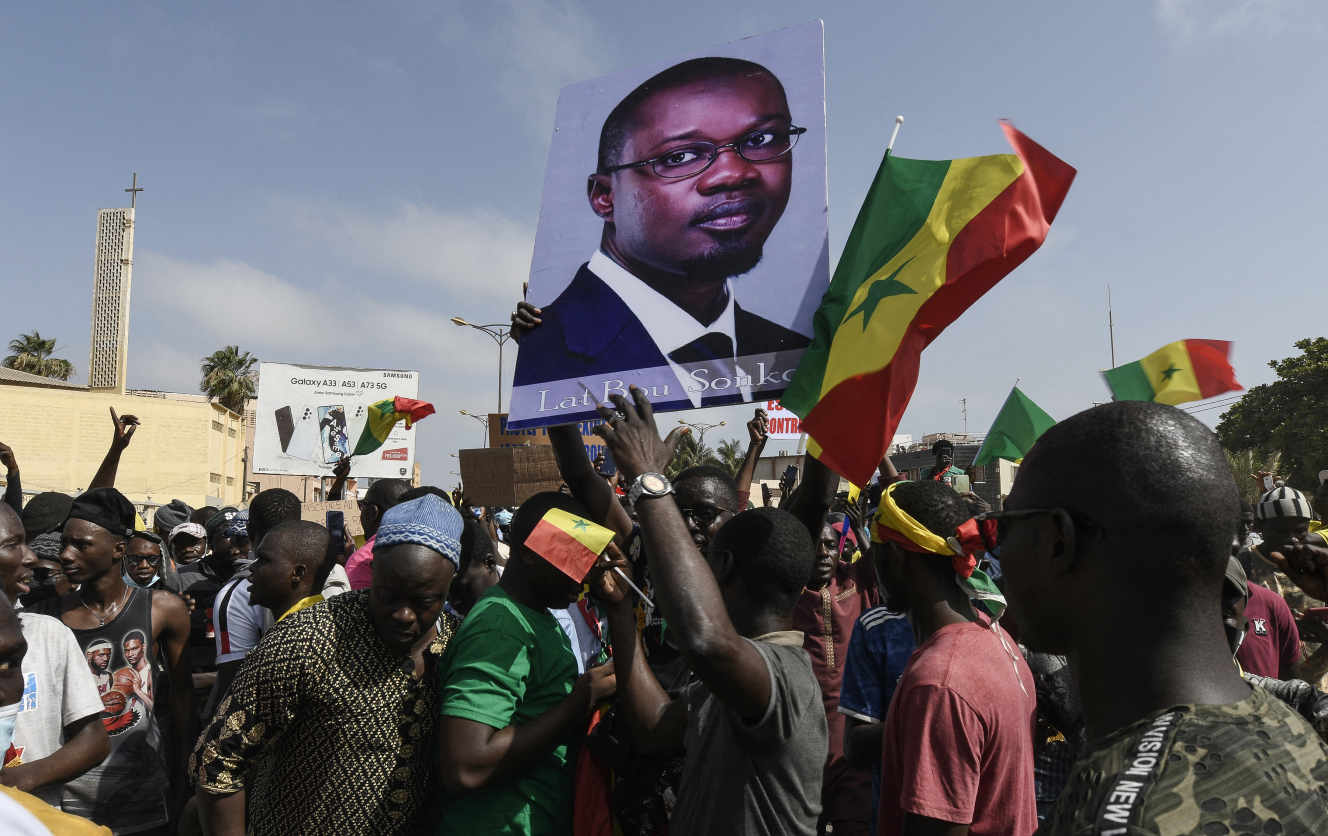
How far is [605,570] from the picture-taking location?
2.69 m

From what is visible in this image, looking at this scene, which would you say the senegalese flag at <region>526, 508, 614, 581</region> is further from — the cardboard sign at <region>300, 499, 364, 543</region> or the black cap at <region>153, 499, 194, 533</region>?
Result: the cardboard sign at <region>300, 499, 364, 543</region>

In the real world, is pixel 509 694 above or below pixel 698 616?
below

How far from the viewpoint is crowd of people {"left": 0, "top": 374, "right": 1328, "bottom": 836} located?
4.14 feet

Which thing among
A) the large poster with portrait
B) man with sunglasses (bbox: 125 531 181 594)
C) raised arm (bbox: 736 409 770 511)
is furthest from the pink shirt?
raised arm (bbox: 736 409 770 511)

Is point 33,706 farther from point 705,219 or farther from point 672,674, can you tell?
point 705,219

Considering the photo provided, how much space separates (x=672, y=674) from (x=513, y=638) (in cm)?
101

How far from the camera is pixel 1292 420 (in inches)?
1359

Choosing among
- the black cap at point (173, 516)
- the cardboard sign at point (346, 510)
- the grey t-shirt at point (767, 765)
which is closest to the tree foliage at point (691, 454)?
the cardboard sign at point (346, 510)

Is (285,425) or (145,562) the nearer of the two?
(145,562)

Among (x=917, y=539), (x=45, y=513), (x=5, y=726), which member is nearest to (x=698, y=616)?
(x=917, y=539)

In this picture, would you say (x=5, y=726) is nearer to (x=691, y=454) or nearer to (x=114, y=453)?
(x=114, y=453)

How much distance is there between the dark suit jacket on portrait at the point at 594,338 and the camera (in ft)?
11.3

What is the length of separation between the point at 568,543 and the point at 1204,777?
1835 mm

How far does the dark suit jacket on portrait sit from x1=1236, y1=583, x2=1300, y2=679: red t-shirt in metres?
3.33
